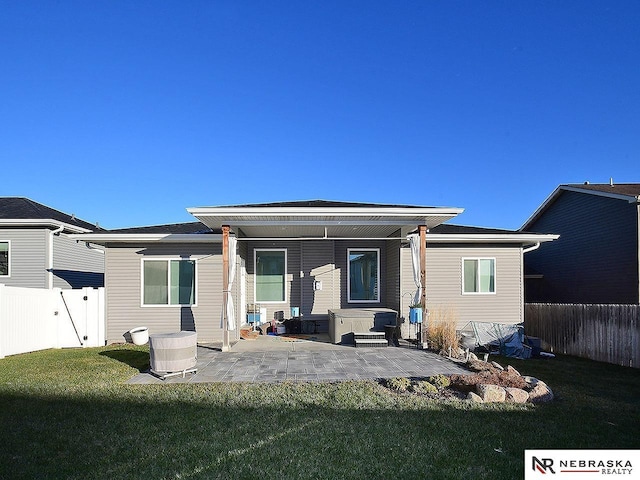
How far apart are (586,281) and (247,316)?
458 inches

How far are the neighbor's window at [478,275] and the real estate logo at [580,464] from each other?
801 cm

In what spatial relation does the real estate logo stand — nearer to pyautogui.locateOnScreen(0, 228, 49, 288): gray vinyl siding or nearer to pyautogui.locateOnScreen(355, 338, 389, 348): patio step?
pyautogui.locateOnScreen(355, 338, 389, 348): patio step

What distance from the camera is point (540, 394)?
538 centimetres

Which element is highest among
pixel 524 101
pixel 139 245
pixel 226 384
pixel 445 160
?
pixel 524 101

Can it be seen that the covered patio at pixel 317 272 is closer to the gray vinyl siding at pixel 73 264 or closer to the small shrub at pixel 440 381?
the gray vinyl siding at pixel 73 264

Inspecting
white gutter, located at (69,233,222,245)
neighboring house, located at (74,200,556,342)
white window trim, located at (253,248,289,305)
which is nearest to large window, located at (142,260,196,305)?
neighboring house, located at (74,200,556,342)

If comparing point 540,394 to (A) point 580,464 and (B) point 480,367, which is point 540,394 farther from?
(A) point 580,464

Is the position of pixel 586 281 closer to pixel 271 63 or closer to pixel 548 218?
pixel 548 218

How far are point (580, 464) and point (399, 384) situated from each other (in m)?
2.54

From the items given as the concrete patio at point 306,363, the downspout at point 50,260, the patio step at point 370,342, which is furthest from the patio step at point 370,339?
the downspout at point 50,260

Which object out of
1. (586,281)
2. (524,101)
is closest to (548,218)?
(586,281)

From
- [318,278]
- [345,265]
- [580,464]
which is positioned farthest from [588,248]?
[580,464]

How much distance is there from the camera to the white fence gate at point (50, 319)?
8805 millimetres

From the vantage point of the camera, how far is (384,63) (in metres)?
12.0
